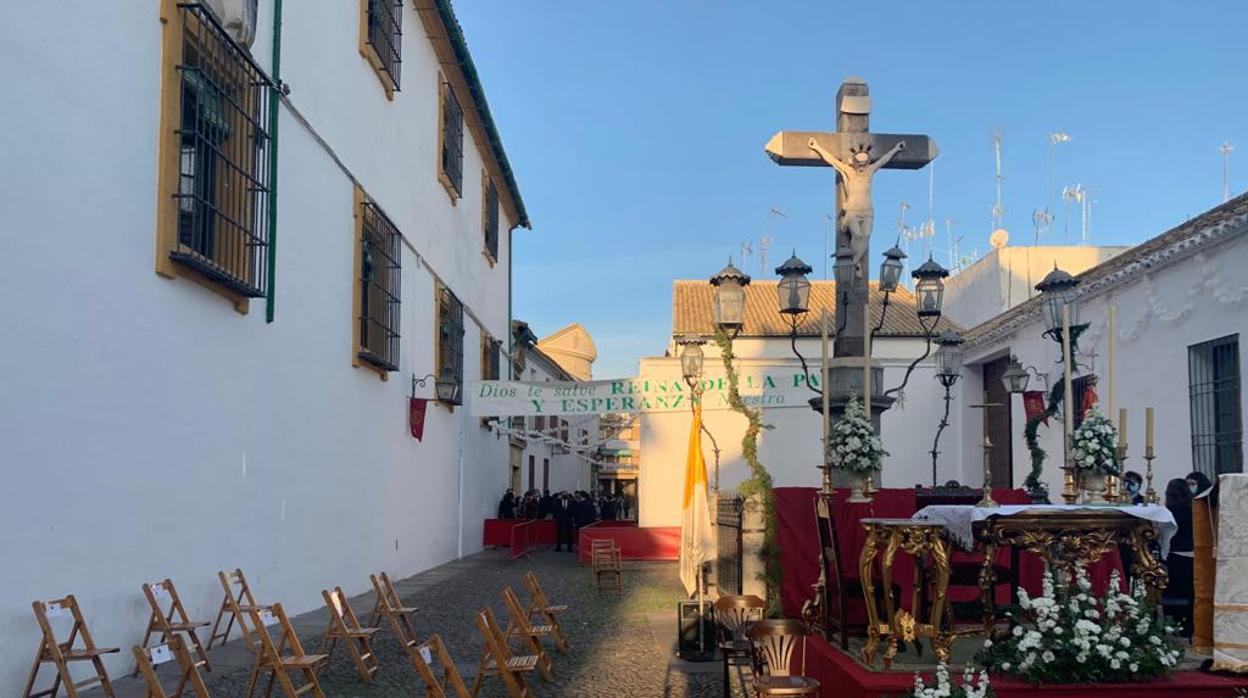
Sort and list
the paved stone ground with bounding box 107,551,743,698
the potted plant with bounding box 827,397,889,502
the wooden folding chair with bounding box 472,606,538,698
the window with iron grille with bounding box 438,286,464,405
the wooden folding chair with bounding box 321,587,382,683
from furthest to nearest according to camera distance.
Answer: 1. the window with iron grille with bounding box 438,286,464,405
2. the potted plant with bounding box 827,397,889,502
3. the wooden folding chair with bounding box 321,587,382,683
4. the paved stone ground with bounding box 107,551,743,698
5. the wooden folding chair with bounding box 472,606,538,698

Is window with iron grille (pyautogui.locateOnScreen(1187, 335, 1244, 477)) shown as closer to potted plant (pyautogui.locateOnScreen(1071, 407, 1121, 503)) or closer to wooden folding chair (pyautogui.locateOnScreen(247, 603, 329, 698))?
potted plant (pyautogui.locateOnScreen(1071, 407, 1121, 503))

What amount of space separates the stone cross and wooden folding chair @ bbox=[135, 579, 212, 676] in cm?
637

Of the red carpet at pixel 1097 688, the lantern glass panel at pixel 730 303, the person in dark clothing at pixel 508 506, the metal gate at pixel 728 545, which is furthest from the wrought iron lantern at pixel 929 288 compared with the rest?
the person in dark clothing at pixel 508 506

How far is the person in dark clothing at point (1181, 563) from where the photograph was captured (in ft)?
26.1

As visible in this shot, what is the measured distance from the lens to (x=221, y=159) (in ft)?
29.2

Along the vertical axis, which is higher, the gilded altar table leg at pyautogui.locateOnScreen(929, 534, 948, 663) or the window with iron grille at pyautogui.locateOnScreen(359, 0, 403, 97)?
the window with iron grille at pyautogui.locateOnScreen(359, 0, 403, 97)

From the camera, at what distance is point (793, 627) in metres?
6.35

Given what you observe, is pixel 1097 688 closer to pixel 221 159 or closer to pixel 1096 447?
pixel 1096 447

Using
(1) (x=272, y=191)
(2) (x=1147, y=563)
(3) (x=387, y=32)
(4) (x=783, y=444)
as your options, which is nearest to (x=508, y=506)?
(4) (x=783, y=444)

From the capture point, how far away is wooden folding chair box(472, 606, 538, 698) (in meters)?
6.76

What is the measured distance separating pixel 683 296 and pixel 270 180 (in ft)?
70.2

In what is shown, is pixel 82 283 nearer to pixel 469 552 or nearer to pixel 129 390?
pixel 129 390

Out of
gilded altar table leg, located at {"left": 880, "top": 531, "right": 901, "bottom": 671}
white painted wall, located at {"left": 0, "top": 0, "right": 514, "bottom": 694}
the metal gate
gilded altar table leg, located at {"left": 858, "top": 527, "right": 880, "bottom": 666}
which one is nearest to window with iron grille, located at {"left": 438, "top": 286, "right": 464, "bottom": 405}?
white painted wall, located at {"left": 0, "top": 0, "right": 514, "bottom": 694}

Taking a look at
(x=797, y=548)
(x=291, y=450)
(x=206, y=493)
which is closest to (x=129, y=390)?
(x=206, y=493)
